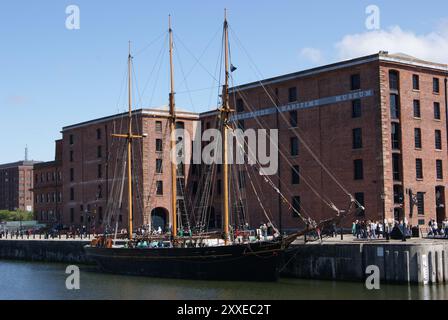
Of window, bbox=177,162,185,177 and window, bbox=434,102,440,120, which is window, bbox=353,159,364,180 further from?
window, bbox=177,162,185,177

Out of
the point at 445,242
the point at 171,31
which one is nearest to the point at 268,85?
the point at 171,31

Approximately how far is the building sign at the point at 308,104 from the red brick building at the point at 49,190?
38076mm

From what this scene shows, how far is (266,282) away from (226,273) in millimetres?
2790

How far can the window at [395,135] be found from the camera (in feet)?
193

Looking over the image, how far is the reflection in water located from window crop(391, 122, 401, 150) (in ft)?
61.1

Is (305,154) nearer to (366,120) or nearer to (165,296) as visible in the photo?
(366,120)

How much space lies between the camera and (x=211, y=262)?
152ft

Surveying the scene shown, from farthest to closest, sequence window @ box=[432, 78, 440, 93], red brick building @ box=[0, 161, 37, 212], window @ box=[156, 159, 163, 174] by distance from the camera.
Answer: red brick building @ box=[0, 161, 37, 212] → window @ box=[156, 159, 163, 174] → window @ box=[432, 78, 440, 93]

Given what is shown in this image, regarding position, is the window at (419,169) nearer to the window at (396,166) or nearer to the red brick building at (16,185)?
the window at (396,166)

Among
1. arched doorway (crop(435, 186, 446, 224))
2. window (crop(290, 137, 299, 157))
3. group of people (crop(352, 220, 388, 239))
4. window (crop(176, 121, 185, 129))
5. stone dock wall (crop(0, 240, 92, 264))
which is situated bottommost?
stone dock wall (crop(0, 240, 92, 264))

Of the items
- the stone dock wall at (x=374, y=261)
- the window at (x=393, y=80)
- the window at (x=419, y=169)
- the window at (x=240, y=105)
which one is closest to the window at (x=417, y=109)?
the window at (x=393, y=80)

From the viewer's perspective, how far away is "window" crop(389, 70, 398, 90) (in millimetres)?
59125

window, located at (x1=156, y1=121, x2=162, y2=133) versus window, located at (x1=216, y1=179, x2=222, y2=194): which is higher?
window, located at (x1=156, y1=121, x2=162, y2=133)

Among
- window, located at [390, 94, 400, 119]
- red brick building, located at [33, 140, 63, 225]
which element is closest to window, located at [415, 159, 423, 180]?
window, located at [390, 94, 400, 119]
